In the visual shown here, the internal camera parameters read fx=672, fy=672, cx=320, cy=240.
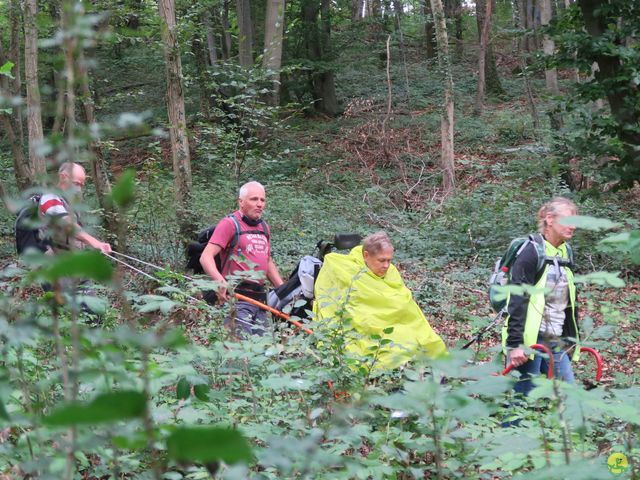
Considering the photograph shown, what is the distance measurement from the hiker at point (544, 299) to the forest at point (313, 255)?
26 mm

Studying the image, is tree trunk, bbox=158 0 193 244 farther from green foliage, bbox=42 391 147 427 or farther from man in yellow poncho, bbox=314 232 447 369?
green foliage, bbox=42 391 147 427

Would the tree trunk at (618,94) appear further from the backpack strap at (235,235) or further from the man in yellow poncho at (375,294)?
the backpack strap at (235,235)

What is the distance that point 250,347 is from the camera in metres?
2.97

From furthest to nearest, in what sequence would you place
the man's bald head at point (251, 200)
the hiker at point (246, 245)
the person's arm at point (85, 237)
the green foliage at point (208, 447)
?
1. the man's bald head at point (251, 200)
2. the hiker at point (246, 245)
3. the person's arm at point (85, 237)
4. the green foliage at point (208, 447)

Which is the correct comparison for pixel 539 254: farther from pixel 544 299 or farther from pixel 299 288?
pixel 299 288

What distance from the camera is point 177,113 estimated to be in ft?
34.1

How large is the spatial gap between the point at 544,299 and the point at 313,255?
12.6 ft

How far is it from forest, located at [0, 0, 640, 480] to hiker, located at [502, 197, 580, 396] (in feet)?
0.09

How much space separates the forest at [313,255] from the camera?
1.42 meters

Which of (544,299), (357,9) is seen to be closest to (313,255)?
(544,299)

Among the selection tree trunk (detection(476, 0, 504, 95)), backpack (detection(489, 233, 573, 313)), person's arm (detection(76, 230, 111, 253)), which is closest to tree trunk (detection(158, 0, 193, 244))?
person's arm (detection(76, 230, 111, 253))

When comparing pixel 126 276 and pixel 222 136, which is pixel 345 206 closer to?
pixel 222 136

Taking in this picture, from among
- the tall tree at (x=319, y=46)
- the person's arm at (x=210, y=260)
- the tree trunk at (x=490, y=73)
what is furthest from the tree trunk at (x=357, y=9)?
the person's arm at (x=210, y=260)

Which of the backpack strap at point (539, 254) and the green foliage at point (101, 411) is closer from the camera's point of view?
the green foliage at point (101, 411)
